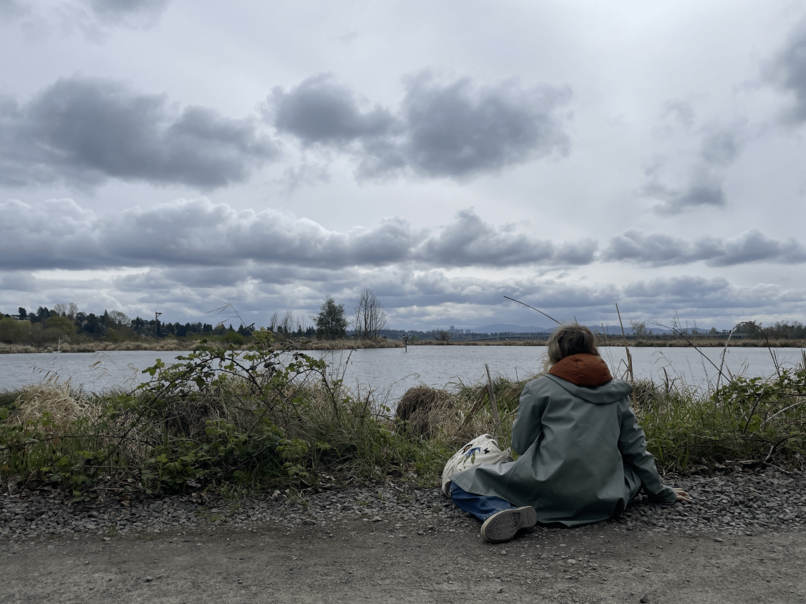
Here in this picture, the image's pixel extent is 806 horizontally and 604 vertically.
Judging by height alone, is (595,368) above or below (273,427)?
above

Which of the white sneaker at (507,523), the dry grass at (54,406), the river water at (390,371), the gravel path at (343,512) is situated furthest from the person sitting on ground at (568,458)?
the dry grass at (54,406)

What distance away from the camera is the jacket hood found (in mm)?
3686

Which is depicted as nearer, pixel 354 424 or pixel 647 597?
pixel 647 597

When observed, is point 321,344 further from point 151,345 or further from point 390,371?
point 151,345

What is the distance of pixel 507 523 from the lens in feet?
11.2

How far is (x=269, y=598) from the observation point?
2.61 m

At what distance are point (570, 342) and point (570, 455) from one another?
33.7 inches

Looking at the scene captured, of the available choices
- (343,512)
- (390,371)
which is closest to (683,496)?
(343,512)

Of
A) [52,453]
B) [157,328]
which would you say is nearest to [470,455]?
[52,453]

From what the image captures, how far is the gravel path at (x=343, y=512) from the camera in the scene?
12.2 feet

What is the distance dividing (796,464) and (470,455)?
3497 millimetres

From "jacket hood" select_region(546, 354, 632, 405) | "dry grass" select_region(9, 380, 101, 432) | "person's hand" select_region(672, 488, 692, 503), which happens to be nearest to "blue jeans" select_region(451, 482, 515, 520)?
"jacket hood" select_region(546, 354, 632, 405)

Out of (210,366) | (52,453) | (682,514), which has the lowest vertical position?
(682,514)

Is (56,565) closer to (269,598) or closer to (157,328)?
(269,598)
